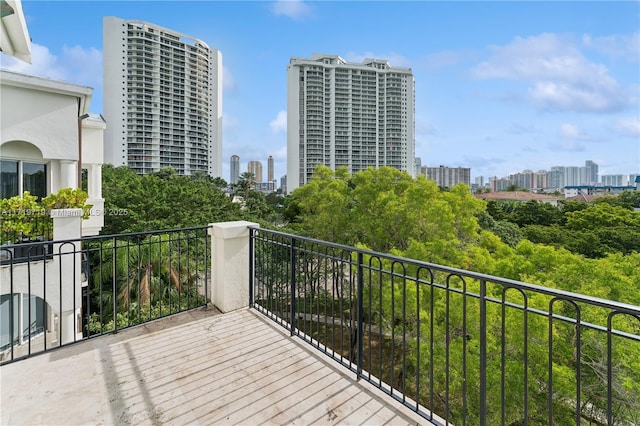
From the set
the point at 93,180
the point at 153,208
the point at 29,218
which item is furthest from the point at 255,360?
the point at 153,208

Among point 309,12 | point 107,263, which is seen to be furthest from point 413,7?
point 107,263

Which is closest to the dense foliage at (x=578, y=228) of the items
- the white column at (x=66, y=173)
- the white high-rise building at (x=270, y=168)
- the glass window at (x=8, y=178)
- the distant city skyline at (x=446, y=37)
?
the distant city skyline at (x=446, y=37)

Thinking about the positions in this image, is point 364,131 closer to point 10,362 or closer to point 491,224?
point 491,224

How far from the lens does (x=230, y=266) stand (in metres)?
4.38

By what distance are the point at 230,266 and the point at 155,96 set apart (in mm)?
61631

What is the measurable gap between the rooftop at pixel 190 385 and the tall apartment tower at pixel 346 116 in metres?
56.3

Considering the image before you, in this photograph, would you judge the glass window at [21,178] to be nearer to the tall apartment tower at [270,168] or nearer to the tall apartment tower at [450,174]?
the tall apartment tower at [270,168]

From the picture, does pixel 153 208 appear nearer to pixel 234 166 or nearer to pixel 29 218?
pixel 29 218

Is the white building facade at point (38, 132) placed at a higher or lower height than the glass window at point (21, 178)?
higher

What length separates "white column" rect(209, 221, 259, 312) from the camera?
14.2ft

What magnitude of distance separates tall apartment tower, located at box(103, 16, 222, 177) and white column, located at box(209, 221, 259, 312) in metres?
59.7

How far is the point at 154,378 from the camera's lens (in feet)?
9.14

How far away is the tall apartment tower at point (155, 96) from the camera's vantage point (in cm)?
5300

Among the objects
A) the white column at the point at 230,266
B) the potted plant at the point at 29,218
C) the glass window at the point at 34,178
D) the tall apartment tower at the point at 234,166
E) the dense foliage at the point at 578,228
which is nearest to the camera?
the white column at the point at 230,266
